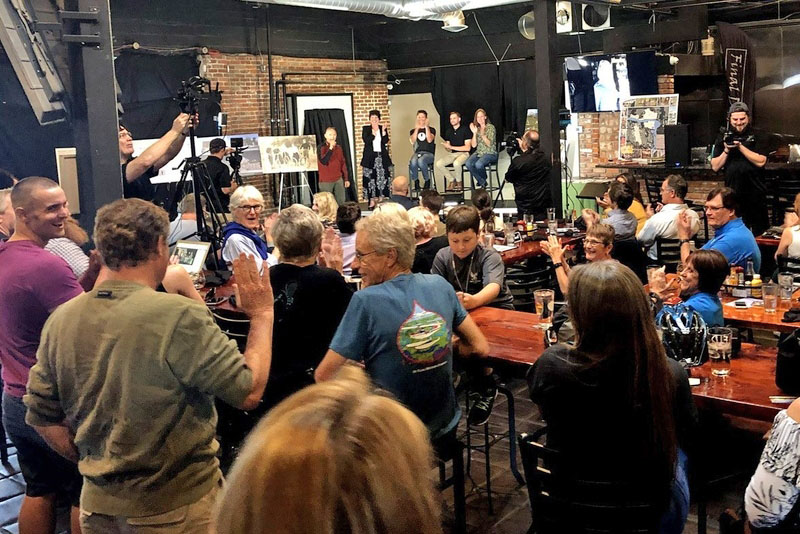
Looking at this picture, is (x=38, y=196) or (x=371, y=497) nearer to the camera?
(x=371, y=497)

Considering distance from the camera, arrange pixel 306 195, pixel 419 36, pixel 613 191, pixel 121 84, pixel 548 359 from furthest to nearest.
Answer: pixel 419 36 < pixel 306 195 < pixel 121 84 < pixel 613 191 < pixel 548 359

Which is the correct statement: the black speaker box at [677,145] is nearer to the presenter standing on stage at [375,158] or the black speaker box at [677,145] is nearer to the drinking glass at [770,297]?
the presenter standing on stage at [375,158]

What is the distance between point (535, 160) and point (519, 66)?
5210mm

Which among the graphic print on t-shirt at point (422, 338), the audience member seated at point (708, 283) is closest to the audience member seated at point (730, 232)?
the audience member seated at point (708, 283)

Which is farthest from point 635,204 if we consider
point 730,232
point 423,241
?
point 423,241

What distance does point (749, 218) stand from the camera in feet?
25.6

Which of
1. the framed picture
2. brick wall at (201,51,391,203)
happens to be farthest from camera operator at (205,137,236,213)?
the framed picture

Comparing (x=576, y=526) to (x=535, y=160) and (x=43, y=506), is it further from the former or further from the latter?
(x=535, y=160)

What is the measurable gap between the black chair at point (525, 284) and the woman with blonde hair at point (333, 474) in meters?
4.89

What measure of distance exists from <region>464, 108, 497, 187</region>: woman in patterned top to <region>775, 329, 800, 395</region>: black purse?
36.0ft

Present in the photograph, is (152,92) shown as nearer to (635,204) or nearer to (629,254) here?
(635,204)

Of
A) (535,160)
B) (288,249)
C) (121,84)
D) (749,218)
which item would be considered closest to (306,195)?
(121,84)

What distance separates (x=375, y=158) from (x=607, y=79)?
4145 mm

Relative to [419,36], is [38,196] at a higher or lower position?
lower
